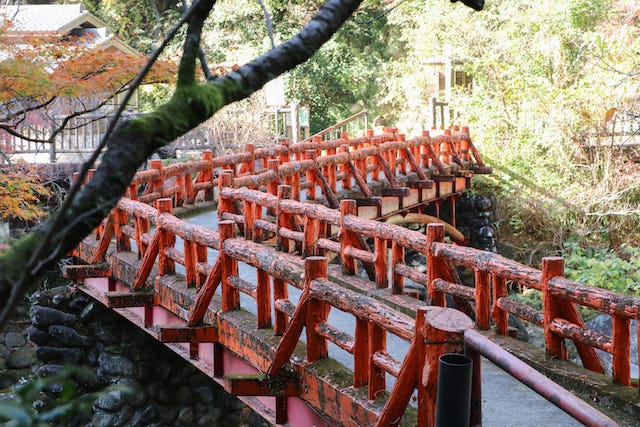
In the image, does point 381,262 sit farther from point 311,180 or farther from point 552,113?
point 552,113

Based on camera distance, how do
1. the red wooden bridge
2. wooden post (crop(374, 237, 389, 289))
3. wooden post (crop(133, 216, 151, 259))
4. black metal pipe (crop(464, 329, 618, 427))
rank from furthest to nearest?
wooden post (crop(133, 216, 151, 259)) < wooden post (crop(374, 237, 389, 289)) < the red wooden bridge < black metal pipe (crop(464, 329, 618, 427))

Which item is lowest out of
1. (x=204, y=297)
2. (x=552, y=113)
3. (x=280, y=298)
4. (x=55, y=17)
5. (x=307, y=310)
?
(x=204, y=297)

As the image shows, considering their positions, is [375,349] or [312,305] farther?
[312,305]

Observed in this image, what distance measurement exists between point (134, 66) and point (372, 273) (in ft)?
16.4

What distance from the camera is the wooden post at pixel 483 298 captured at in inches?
241

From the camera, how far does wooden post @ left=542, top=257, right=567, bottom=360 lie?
543 cm

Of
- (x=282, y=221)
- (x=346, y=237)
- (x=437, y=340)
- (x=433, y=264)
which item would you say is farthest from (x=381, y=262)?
(x=437, y=340)

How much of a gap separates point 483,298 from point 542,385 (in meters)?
3.59

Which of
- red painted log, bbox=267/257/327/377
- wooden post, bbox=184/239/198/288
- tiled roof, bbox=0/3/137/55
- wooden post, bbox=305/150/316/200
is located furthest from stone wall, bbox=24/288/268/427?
tiled roof, bbox=0/3/137/55

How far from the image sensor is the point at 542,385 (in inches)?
109

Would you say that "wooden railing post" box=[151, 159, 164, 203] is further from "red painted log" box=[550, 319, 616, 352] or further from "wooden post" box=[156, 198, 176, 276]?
"red painted log" box=[550, 319, 616, 352]

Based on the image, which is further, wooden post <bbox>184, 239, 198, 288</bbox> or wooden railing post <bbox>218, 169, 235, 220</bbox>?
wooden railing post <bbox>218, 169, 235, 220</bbox>

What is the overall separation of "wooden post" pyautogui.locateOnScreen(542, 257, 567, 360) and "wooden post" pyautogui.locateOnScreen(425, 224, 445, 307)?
3.85 feet

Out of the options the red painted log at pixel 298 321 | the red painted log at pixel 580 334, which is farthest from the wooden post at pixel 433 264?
the red painted log at pixel 298 321
